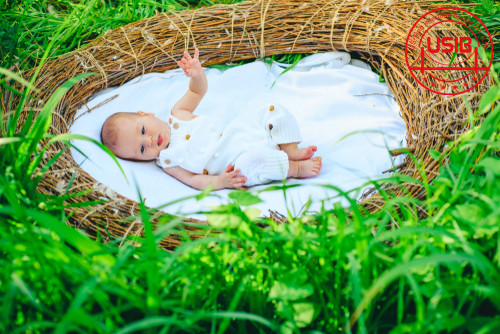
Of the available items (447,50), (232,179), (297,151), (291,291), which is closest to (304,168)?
(297,151)

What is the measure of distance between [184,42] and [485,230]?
1939 millimetres

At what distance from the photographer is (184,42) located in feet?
7.79

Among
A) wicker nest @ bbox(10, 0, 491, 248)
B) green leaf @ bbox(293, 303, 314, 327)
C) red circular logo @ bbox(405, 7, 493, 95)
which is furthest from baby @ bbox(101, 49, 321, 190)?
green leaf @ bbox(293, 303, 314, 327)

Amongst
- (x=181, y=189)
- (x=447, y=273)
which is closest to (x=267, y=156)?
(x=181, y=189)

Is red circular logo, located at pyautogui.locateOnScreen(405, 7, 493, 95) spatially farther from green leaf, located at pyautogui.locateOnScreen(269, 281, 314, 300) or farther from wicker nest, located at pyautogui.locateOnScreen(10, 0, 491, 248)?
green leaf, located at pyautogui.locateOnScreen(269, 281, 314, 300)

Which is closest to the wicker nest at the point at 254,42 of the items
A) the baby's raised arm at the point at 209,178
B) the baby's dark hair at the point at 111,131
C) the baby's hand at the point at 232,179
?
the baby's dark hair at the point at 111,131

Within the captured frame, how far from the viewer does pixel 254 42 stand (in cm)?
241

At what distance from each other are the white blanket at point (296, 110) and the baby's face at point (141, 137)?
0.20ft

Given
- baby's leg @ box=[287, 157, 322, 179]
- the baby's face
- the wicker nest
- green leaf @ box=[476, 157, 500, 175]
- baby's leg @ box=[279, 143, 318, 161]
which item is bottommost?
green leaf @ box=[476, 157, 500, 175]

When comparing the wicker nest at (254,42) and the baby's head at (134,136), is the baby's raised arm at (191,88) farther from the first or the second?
the wicker nest at (254,42)

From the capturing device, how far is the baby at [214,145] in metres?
1.84

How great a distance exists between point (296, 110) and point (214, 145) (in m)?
0.55

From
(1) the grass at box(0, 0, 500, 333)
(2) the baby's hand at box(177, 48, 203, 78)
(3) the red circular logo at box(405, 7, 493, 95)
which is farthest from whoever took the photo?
(2) the baby's hand at box(177, 48, 203, 78)

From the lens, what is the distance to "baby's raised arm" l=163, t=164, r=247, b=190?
182 cm
